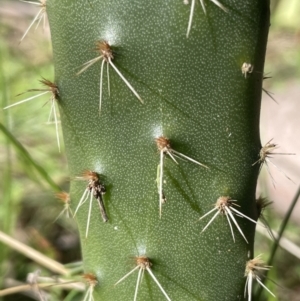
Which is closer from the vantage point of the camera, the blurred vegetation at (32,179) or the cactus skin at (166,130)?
the cactus skin at (166,130)

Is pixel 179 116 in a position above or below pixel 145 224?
above

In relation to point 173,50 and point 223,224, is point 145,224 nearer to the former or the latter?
Answer: point 223,224

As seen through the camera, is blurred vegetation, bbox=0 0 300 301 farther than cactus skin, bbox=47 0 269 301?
Yes

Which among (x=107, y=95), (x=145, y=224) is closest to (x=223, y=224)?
(x=145, y=224)

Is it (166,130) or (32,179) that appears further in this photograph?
(32,179)
